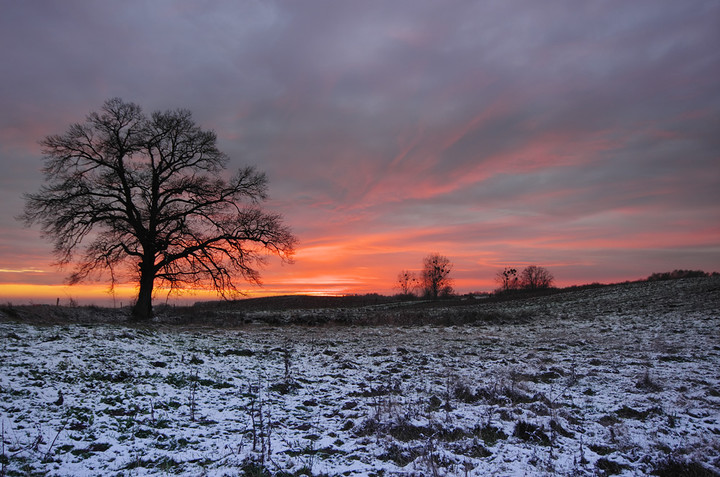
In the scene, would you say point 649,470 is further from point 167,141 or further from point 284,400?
point 167,141

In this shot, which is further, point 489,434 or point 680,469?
point 489,434

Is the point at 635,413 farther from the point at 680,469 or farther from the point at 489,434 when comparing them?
the point at 489,434

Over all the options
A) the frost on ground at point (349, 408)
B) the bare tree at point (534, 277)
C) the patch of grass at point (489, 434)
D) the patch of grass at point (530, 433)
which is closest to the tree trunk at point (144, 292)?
the frost on ground at point (349, 408)

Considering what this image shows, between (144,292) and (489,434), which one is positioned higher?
(144,292)

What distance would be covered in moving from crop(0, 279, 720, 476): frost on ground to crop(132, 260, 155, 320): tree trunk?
9.23m

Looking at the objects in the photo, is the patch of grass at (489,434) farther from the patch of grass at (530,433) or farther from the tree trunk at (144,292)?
the tree trunk at (144,292)

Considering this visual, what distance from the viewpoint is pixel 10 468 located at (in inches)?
180

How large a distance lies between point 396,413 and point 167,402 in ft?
14.4

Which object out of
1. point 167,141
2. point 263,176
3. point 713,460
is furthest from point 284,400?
point 167,141

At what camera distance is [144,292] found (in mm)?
22016

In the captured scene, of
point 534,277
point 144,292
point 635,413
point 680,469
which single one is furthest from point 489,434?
point 534,277

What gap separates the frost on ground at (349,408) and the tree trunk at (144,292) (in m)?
9.23

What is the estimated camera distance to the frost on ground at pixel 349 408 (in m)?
4.94

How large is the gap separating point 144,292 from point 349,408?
19.3 meters
